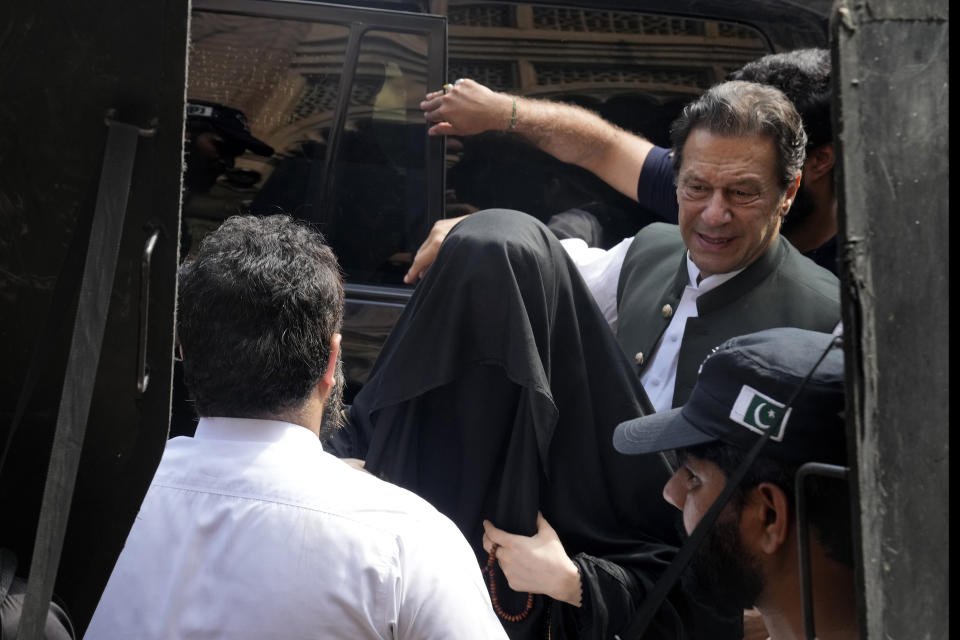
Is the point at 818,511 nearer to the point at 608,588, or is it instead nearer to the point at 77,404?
the point at 608,588

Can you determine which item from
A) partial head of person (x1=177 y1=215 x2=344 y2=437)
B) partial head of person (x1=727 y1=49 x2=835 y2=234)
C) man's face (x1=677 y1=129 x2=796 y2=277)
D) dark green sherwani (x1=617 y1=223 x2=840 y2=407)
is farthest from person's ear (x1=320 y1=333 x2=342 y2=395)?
partial head of person (x1=727 y1=49 x2=835 y2=234)

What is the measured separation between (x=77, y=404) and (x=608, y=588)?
98cm

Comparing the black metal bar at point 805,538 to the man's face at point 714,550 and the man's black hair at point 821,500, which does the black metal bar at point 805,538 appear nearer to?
the man's black hair at point 821,500

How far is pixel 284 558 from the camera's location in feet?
4.97

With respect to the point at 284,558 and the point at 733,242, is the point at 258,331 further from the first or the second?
the point at 733,242

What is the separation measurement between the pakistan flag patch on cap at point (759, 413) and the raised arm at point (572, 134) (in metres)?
1.65

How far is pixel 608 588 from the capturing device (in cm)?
194

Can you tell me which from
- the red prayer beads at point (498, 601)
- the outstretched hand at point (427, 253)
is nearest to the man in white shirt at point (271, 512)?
the red prayer beads at point (498, 601)

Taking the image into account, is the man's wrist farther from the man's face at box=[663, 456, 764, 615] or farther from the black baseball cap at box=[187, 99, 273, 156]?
the black baseball cap at box=[187, 99, 273, 156]

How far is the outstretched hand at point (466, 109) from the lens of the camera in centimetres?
305

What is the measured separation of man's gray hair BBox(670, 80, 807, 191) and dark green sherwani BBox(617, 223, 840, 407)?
0.20 m

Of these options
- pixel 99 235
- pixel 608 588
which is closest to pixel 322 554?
pixel 99 235

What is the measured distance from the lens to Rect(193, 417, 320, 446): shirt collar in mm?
1619

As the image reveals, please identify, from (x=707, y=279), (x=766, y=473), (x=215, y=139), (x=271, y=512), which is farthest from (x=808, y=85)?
(x=271, y=512)
